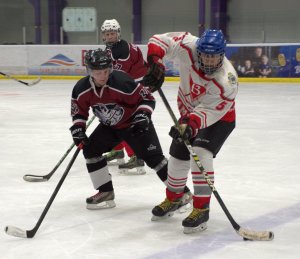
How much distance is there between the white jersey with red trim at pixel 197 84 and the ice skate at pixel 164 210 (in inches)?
17.4

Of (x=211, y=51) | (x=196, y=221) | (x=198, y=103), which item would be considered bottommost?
(x=196, y=221)

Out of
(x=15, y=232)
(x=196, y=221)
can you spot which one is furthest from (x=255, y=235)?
(x=15, y=232)

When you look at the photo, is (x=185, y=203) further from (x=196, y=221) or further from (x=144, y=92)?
(x=144, y=92)

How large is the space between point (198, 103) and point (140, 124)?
284 millimetres

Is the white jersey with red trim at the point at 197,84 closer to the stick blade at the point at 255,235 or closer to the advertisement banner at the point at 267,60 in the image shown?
the stick blade at the point at 255,235

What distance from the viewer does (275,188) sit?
11.4 ft

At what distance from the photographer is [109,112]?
9.65ft

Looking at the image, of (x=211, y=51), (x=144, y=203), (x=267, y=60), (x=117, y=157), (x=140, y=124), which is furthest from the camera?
(x=267, y=60)

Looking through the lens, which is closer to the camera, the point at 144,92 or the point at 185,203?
the point at 144,92


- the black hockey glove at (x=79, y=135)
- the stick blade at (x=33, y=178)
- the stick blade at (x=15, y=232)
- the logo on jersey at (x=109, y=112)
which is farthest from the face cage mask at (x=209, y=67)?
the stick blade at (x=33, y=178)

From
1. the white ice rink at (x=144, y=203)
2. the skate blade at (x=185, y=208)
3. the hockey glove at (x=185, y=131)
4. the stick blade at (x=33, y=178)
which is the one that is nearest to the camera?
the white ice rink at (x=144, y=203)

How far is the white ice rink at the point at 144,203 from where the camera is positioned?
2.47m

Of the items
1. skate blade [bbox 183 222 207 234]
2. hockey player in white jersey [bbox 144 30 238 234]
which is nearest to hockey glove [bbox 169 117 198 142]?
hockey player in white jersey [bbox 144 30 238 234]

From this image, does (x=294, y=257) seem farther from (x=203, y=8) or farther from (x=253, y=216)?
(x=203, y=8)
